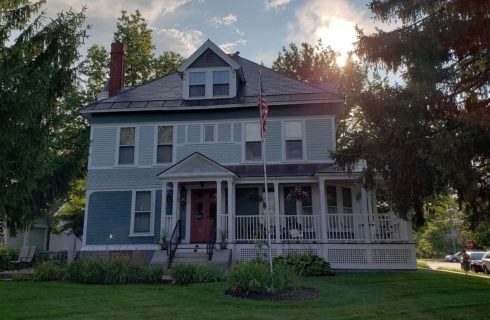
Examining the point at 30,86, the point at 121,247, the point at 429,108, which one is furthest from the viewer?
the point at 121,247

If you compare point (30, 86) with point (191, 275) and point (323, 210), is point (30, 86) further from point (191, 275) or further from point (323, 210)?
point (323, 210)

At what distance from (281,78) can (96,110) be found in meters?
8.19

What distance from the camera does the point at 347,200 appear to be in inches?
652

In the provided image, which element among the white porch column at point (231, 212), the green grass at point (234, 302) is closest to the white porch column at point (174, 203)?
the white porch column at point (231, 212)

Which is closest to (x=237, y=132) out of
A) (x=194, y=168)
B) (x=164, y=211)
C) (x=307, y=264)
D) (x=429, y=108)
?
(x=194, y=168)

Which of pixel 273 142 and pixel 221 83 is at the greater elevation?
pixel 221 83

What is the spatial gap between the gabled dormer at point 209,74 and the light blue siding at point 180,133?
1315 millimetres

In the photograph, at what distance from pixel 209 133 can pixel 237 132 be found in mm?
1202

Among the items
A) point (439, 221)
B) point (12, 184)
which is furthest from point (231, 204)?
point (439, 221)

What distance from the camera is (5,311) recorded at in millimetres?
7605

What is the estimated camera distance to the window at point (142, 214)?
1639 cm

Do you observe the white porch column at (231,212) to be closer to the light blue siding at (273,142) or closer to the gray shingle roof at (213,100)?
the light blue siding at (273,142)

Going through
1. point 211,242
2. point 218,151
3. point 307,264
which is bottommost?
point 307,264

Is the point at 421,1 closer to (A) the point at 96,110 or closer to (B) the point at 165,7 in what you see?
(B) the point at 165,7
